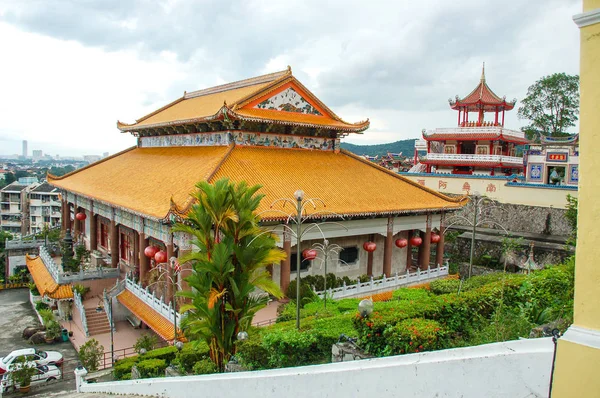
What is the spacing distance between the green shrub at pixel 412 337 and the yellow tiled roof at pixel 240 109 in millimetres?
15866

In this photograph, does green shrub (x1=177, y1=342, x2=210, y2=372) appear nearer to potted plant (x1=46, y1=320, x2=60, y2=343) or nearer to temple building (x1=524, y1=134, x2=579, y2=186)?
potted plant (x1=46, y1=320, x2=60, y2=343)

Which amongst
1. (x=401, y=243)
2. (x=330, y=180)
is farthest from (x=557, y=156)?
(x=330, y=180)

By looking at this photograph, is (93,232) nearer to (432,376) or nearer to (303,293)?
(303,293)

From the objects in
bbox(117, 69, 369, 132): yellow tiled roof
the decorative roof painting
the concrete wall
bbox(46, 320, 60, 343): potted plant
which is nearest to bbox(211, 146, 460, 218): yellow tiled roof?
bbox(117, 69, 369, 132): yellow tiled roof

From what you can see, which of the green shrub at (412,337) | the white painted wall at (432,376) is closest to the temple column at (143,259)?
the white painted wall at (432,376)

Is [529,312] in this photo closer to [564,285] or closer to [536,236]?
[564,285]

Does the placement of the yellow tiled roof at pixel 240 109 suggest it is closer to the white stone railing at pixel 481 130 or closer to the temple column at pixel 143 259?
the temple column at pixel 143 259

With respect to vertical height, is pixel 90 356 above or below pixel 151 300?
below

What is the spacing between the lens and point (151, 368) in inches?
556

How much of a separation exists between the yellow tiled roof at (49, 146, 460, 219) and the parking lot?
289 inches

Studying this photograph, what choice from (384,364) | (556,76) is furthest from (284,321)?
(556,76)

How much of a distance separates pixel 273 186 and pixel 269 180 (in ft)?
1.63

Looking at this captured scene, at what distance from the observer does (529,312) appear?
8805 mm

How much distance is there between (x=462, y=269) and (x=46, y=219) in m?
63.2
